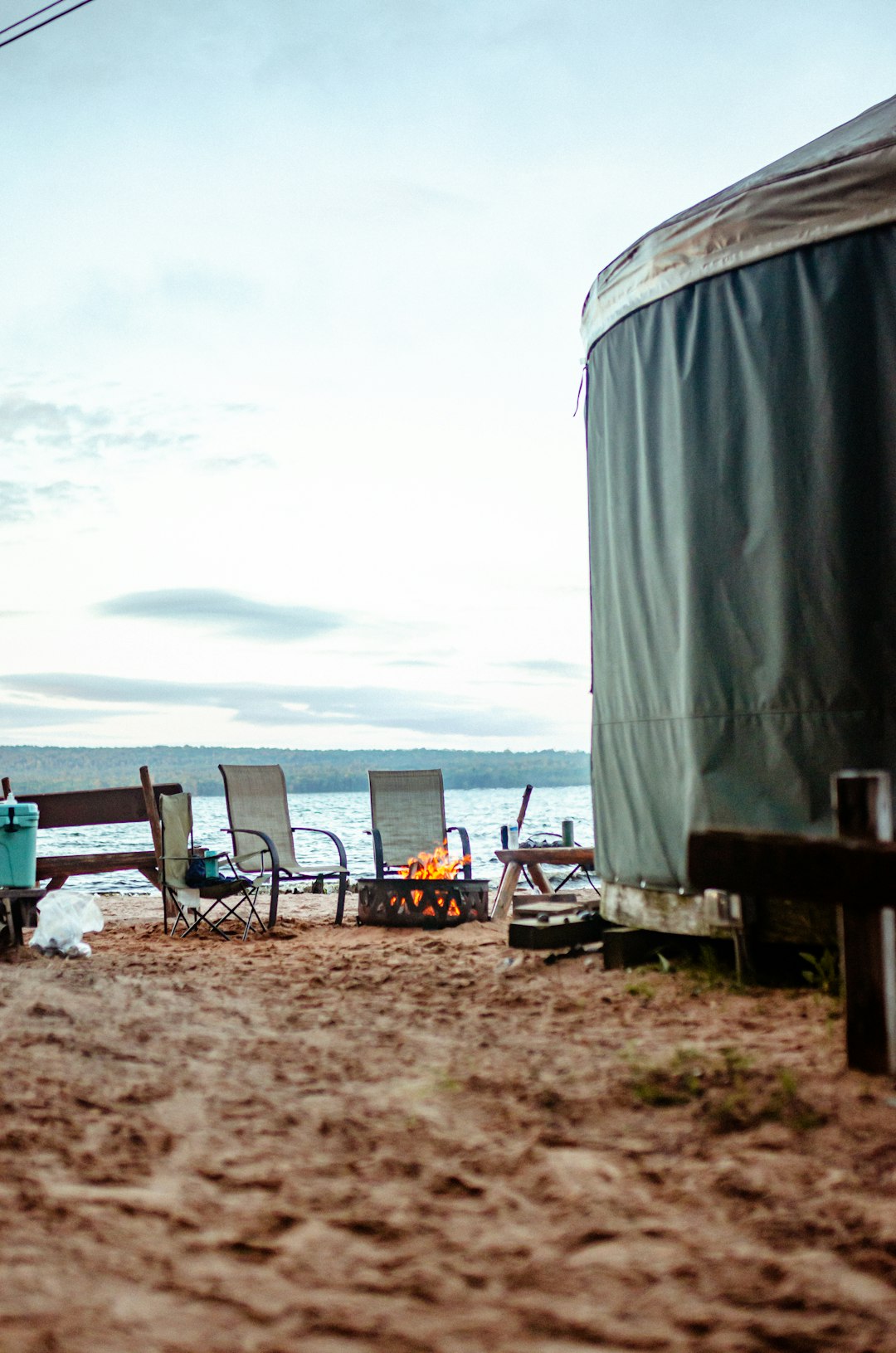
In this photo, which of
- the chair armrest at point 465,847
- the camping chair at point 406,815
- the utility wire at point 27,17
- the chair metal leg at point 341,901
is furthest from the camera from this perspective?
the camping chair at point 406,815

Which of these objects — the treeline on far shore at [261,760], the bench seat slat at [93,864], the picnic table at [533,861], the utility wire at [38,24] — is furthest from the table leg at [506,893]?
the treeline on far shore at [261,760]

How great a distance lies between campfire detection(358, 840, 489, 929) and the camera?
5504mm

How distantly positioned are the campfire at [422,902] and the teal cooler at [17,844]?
1792mm

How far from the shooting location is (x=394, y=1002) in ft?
11.4

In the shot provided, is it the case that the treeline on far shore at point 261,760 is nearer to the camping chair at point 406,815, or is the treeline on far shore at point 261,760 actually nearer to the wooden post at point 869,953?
the camping chair at point 406,815

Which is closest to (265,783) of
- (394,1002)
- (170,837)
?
(170,837)

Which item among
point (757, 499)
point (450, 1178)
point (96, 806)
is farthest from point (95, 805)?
point (450, 1178)

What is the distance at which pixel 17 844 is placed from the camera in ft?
15.9

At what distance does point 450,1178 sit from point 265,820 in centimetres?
462

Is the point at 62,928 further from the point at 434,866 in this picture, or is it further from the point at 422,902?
the point at 434,866

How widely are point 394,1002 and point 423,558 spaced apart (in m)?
15.7

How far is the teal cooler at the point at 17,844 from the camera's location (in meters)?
4.79

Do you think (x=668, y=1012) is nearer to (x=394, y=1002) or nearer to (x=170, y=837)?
(x=394, y=1002)

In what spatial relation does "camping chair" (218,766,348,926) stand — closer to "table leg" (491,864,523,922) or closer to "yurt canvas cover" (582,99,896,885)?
"table leg" (491,864,523,922)
